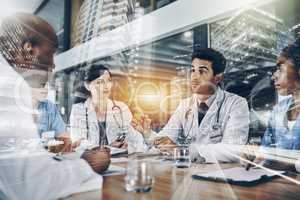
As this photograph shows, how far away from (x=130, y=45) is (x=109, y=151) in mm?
547

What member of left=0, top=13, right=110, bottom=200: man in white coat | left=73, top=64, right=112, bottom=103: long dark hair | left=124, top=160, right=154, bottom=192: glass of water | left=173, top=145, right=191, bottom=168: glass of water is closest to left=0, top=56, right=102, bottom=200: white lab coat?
left=0, top=13, right=110, bottom=200: man in white coat

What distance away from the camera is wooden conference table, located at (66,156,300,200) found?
1.02 meters

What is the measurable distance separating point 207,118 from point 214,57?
31cm

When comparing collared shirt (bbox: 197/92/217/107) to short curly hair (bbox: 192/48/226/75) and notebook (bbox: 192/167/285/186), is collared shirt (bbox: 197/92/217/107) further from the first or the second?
notebook (bbox: 192/167/285/186)

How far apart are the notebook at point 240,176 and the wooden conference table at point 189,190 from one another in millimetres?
25

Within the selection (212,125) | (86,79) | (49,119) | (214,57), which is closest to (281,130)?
(212,125)

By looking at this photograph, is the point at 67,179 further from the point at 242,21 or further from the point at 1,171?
the point at 242,21

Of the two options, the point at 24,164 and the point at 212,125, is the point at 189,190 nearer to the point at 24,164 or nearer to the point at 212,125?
the point at 212,125

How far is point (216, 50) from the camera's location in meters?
1.43

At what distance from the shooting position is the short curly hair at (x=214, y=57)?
143cm

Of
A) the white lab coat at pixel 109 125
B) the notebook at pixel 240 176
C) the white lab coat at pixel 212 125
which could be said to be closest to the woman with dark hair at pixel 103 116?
the white lab coat at pixel 109 125

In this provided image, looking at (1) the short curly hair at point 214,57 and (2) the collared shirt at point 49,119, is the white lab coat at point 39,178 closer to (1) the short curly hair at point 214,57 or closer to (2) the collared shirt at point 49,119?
(2) the collared shirt at point 49,119

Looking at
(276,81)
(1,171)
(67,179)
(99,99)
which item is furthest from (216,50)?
(1,171)

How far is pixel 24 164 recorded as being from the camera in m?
1.14
